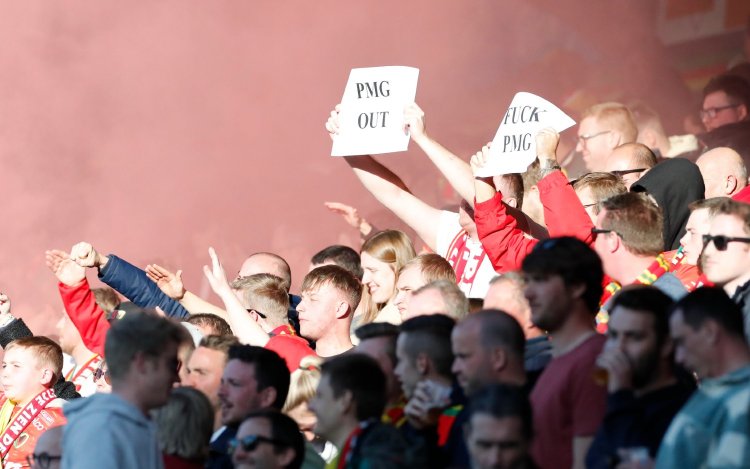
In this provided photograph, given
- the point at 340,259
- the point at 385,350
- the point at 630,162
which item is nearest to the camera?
the point at 385,350

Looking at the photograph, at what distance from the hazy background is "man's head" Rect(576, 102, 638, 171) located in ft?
5.68

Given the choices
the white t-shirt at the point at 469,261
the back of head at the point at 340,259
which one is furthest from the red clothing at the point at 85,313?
A: the white t-shirt at the point at 469,261

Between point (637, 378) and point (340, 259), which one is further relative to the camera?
point (340, 259)

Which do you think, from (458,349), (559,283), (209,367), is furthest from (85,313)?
(559,283)

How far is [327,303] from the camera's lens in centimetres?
594

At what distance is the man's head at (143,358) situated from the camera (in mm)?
3936

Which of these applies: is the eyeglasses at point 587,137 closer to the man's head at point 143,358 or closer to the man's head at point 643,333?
the man's head at point 643,333

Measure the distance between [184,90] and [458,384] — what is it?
5.06 meters

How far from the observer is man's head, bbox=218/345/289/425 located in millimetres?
4676

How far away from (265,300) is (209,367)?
4.33 feet

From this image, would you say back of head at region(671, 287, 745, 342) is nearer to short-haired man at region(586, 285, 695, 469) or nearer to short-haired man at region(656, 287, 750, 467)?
short-haired man at region(656, 287, 750, 467)

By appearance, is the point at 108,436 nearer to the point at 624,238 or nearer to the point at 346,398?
the point at 346,398

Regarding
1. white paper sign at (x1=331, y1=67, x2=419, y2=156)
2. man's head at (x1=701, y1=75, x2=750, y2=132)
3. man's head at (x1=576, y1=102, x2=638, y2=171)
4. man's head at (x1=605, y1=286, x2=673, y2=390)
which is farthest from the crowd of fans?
man's head at (x1=701, y1=75, x2=750, y2=132)

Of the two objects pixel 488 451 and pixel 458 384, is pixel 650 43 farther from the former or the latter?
pixel 488 451
